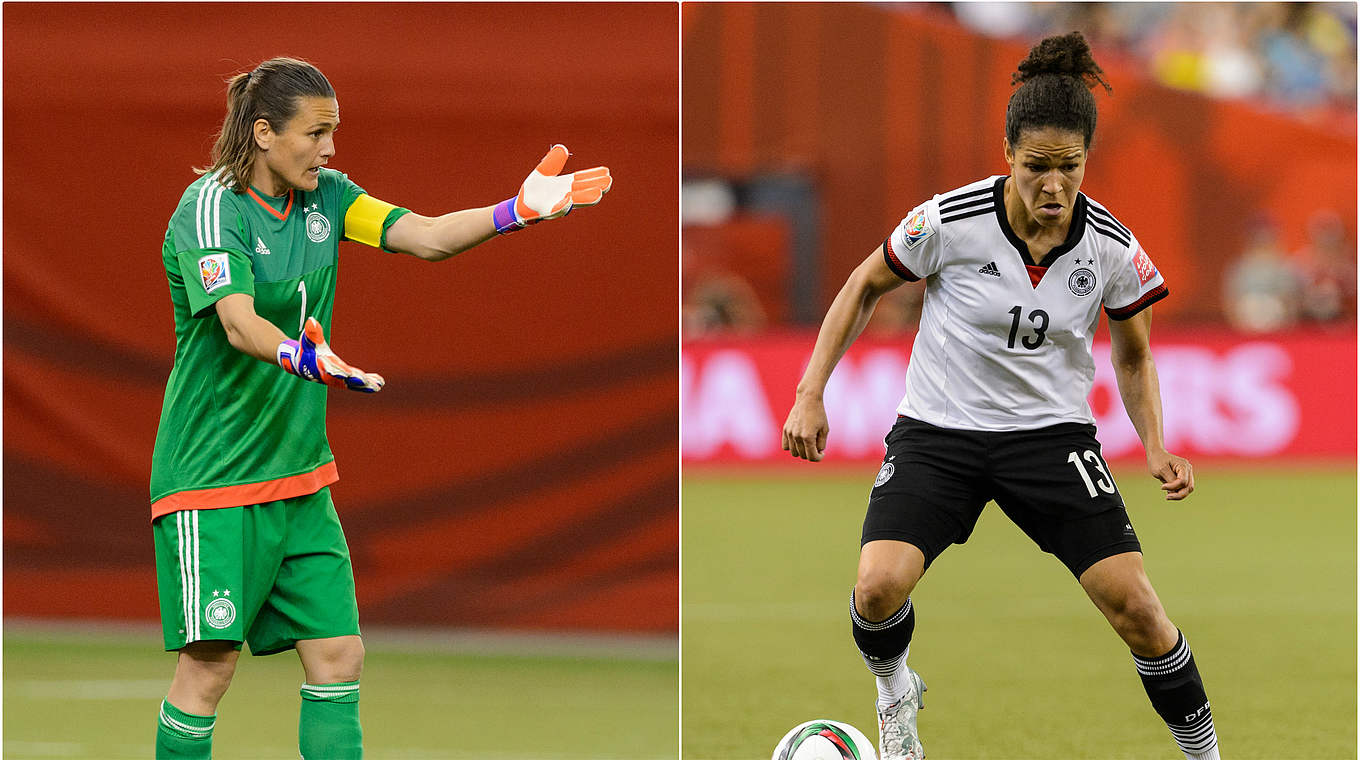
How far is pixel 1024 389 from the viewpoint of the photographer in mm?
4426

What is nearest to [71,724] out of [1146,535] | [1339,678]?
[1339,678]

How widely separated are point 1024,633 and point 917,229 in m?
3.52

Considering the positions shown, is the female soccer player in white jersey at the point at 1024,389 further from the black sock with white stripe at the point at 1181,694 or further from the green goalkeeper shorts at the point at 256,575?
the green goalkeeper shorts at the point at 256,575

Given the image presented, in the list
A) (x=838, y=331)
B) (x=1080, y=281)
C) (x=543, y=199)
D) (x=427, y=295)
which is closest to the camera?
(x=543, y=199)

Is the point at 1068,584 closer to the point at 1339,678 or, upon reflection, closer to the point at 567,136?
the point at 1339,678

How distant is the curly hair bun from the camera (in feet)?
13.7

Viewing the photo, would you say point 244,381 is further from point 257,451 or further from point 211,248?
point 211,248

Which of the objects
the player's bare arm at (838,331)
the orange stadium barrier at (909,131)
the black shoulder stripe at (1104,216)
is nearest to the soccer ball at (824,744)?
the player's bare arm at (838,331)

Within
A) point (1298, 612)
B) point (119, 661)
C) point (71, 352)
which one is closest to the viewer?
point (119, 661)

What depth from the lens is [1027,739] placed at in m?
5.30

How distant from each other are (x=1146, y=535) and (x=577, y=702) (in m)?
5.83

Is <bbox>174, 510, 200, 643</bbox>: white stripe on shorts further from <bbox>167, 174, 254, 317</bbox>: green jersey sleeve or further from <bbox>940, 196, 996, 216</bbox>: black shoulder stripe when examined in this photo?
<bbox>940, 196, 996, 216</bbox>: black shoulder stripe

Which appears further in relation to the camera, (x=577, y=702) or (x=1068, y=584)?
(x=1068, y=584)

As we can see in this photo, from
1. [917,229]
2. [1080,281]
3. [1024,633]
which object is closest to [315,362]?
[917,229]
